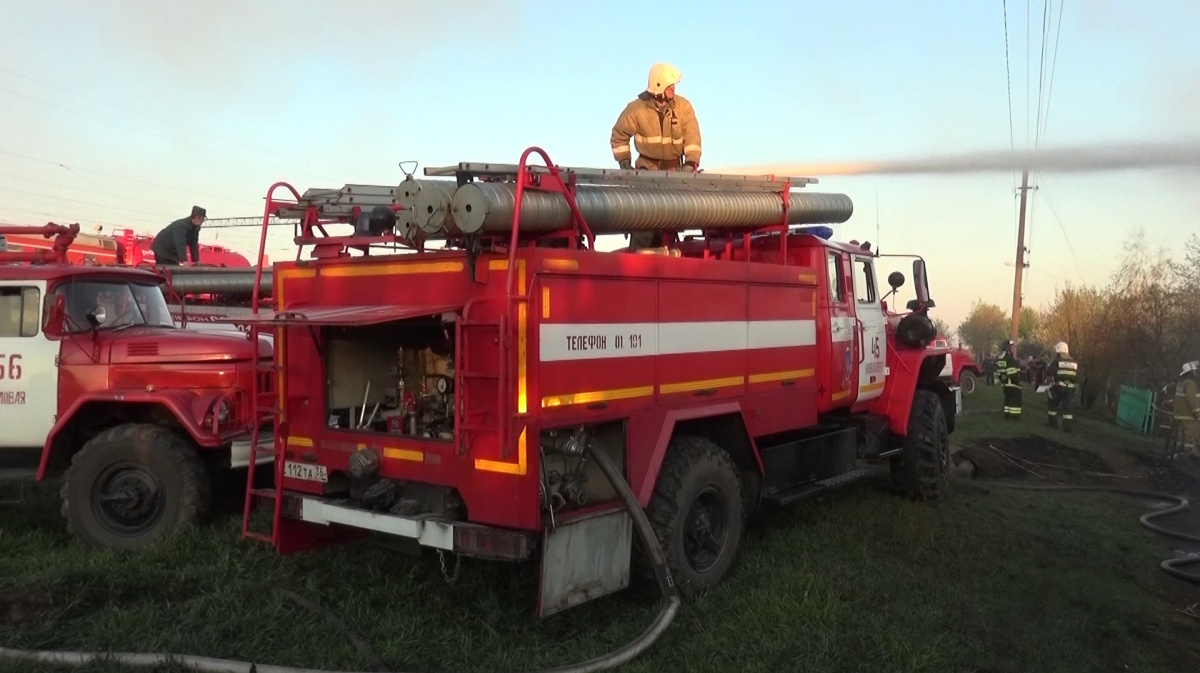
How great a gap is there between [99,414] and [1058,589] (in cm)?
745

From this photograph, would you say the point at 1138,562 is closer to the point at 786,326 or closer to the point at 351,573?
the point at 786,326

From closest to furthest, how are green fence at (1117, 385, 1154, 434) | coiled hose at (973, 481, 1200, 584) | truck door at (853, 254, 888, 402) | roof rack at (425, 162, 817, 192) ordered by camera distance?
roof rack at (425, 162, 817, 192) < coiled hose at (973, 481, 1200, 584) < truck door at (853, 254, 888, 402) < green fence at (1117, 385, 1154, 434)

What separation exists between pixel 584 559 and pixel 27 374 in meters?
5.17

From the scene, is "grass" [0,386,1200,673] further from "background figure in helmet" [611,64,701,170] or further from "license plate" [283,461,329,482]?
"background figure in helmet" [611,64,701,170]

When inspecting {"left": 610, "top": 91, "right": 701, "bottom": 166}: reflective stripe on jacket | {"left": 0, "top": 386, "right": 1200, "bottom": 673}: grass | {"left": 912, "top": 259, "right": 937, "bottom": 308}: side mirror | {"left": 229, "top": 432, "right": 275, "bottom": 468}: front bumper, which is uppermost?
{"left": 610, "top": 91, "right": 701, "bottom": 166}: reflective stripe on jacket

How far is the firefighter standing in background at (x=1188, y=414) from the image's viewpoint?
12781mm

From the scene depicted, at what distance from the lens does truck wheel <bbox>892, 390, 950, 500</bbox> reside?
898 centimetres

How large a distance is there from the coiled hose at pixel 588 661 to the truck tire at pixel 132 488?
1850mm

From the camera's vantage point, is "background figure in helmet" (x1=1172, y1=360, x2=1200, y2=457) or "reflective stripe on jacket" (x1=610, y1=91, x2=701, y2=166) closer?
"reflective stripe on jacket" (x1=610, y1=91, x2=701, y2=166)

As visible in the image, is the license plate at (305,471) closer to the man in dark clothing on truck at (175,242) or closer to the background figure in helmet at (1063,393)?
the man in dark clothing on truck at (175,242)

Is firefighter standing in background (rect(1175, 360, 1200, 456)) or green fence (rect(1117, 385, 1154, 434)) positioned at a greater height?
firefighter standing in background (rect(1175, 360, 1200, 456))

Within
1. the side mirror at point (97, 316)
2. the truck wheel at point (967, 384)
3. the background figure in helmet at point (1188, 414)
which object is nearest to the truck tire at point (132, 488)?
the side mirror at point (97, 316)

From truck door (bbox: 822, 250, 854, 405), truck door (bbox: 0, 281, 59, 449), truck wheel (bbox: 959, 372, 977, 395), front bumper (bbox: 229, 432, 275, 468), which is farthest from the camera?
truck wheel (bbox: 959, 372, 977, 395)

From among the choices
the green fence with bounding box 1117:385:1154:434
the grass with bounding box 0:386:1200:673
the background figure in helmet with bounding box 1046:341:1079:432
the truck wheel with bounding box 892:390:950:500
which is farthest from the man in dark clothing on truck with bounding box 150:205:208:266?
the green fence with bounding box 1117:385:1154:434
